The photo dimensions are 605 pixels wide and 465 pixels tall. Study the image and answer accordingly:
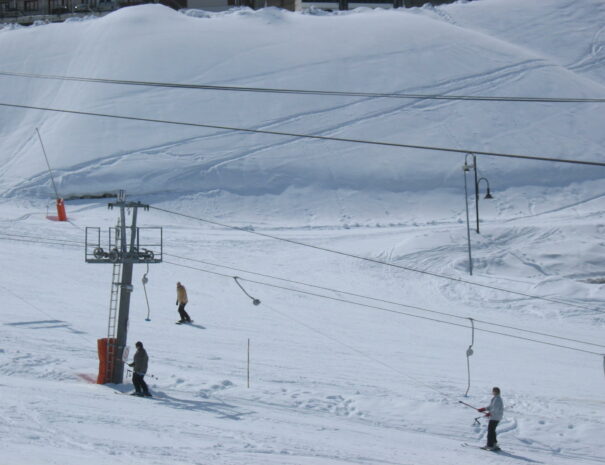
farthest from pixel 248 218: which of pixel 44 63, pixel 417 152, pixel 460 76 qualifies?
pixel 44 63

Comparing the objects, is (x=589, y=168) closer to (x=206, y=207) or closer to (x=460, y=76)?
(x=460, y=76)

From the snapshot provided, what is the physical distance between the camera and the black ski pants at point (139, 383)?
1357 cm

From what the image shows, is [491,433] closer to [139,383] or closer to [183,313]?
[139,383]

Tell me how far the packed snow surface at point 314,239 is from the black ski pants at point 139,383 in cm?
29

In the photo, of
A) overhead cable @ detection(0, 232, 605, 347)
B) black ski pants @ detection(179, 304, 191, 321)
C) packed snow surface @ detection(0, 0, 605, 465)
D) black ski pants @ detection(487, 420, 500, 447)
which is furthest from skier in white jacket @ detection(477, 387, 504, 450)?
overhead cable @ detection(0, 232, 605, 347)

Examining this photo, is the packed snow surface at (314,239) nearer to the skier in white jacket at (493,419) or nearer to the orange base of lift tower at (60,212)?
the skier in white jacket at (493,419)

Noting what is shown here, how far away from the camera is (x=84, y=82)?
48.4 m

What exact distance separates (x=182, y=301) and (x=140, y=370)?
5804 mm

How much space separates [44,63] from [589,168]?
33.8m

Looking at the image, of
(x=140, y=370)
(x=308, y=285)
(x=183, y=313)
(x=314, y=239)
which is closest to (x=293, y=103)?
(x=314, y=239)

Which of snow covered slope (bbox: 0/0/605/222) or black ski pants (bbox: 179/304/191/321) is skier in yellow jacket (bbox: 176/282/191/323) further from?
snow covered slope (bbox: 0/0/605/222)

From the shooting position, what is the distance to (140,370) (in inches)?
531

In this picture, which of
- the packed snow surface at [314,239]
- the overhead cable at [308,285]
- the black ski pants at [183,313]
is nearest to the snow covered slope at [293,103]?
the packed snow surface at [314,239]

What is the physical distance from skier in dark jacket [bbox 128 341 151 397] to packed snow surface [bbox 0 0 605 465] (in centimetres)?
31
